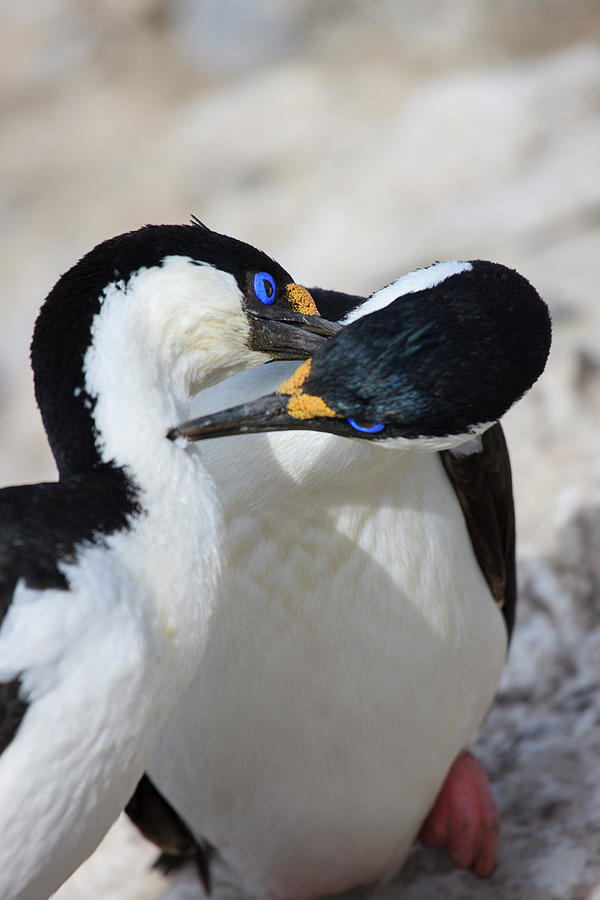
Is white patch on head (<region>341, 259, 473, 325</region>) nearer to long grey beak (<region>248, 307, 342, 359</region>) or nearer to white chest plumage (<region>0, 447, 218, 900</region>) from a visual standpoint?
long grey beak (<region>248, 307, 342, 359</region>)

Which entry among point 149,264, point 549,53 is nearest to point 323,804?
point 149,264

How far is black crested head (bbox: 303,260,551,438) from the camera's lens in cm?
175

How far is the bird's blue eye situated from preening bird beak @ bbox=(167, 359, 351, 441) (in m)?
0.17

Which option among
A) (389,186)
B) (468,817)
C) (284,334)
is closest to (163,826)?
(468,817)

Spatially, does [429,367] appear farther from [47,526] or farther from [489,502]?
[489,502]

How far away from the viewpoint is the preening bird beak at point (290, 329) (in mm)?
1986

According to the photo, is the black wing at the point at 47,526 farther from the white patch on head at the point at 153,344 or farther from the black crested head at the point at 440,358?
the black crested head at the point at 440,358

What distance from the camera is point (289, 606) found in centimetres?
230

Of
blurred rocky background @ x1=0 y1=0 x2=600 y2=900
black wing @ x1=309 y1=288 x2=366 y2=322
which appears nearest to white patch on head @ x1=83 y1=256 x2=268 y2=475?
black wing @ x1=309 y1=288 x2=366 y2=322

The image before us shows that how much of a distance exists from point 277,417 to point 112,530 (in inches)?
12.7

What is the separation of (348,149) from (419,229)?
1.57 metres

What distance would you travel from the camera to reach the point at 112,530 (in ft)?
5.85

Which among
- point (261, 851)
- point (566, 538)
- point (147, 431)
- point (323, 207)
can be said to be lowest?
point (261, 851)

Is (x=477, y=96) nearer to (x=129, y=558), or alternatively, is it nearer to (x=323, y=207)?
(x=323, y=207)
